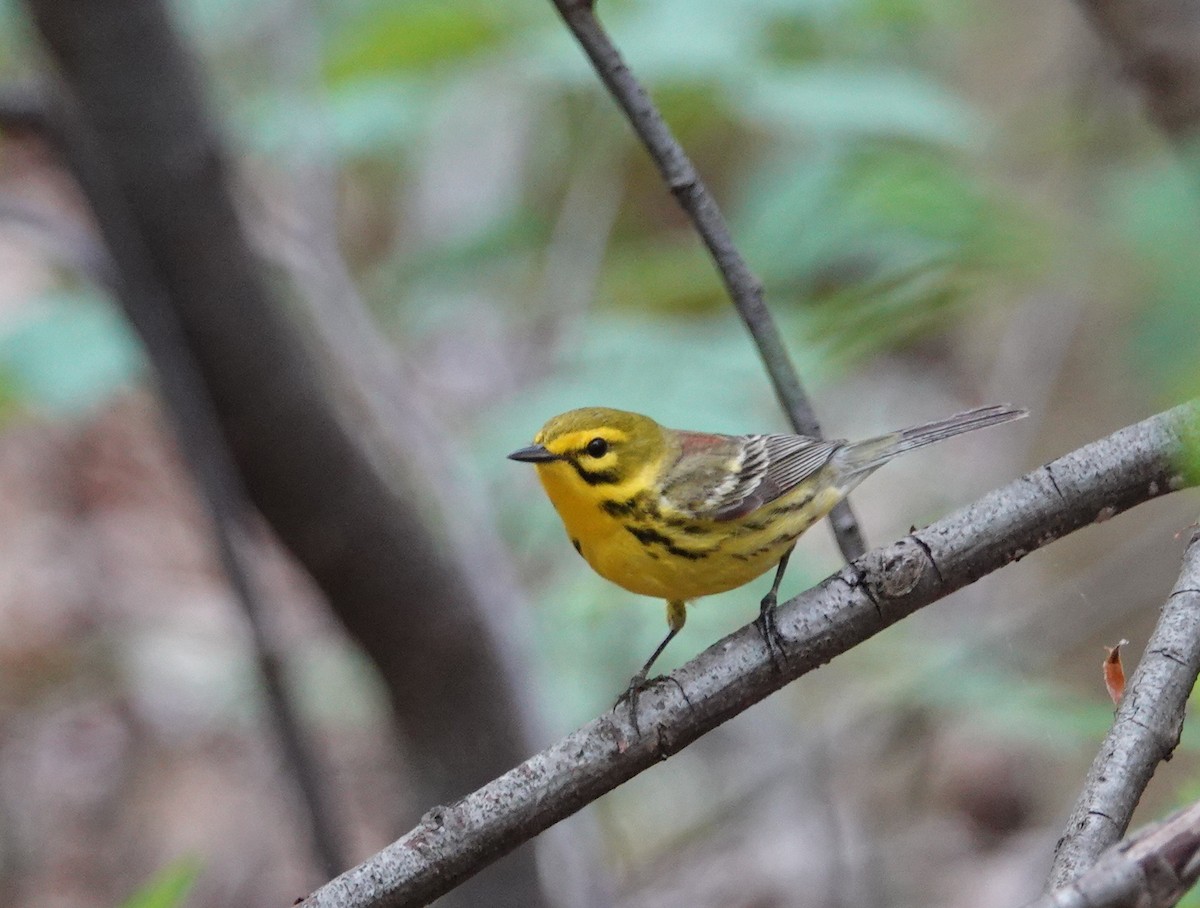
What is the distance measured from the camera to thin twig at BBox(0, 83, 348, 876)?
2.26 metres

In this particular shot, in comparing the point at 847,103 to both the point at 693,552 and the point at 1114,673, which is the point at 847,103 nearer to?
the point at 693,552

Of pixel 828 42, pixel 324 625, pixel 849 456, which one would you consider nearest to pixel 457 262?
pixel 849 456

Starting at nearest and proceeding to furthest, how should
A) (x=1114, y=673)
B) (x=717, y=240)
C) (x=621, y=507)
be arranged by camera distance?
1. (x=1114, y=673)
2. (x=717, y=240)
3. (x=621, y=507)

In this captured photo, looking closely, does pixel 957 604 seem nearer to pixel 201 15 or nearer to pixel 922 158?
pixel 922 158

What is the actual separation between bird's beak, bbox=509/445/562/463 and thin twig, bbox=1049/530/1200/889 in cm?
164

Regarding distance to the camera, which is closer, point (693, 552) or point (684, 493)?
point (693, 552)

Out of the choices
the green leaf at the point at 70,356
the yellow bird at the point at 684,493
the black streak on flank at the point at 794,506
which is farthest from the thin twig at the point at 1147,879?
the green leaf at the point at 70,356

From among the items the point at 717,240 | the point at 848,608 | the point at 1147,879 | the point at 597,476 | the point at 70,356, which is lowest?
the point at 1147,879

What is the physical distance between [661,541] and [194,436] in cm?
117

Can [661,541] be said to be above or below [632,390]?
below

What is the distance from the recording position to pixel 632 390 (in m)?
3.61

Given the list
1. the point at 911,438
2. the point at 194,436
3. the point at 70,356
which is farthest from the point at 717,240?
the point at 70,356

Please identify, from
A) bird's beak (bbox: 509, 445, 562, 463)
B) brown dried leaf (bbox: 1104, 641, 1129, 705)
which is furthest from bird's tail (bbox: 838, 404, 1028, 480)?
brown dried leaf (bbox: 1104, 641, 1129, 705)

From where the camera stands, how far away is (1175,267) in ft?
4.13
